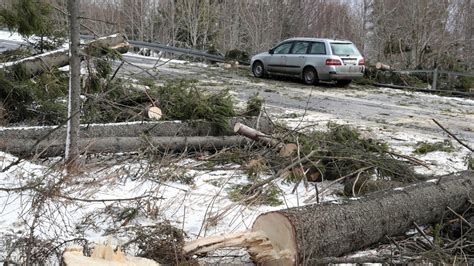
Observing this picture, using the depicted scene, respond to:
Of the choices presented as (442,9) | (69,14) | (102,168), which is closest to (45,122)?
(102,168)

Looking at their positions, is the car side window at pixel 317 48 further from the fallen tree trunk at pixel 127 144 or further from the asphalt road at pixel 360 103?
the fallen tree trunk at pixel 127 144

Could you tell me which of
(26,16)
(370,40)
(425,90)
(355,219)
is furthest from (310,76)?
(355,219)

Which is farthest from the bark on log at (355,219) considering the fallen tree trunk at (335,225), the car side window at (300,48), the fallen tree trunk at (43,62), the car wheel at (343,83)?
the car side window at (300,48)

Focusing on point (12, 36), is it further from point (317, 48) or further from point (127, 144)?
point (317, 48)

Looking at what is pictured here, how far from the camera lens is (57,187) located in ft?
14.2

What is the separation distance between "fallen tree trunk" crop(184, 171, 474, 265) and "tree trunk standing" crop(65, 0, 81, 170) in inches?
95.4

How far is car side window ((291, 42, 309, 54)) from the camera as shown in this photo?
17625 millimetres

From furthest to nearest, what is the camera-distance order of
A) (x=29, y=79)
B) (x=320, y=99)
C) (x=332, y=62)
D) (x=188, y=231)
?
(x=332, y=62) < (x=320, y=99) < (x=29, y=79) < (x=188, y=231)

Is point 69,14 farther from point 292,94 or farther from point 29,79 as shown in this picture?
point 292,94

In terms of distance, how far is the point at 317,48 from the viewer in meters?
17.2

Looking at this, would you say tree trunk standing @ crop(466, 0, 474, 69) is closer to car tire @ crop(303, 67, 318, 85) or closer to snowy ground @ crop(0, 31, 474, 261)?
car tire @ crop(303, 67, 318, 85)

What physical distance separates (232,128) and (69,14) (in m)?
3.05

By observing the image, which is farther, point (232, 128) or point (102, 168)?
point (232, 128)

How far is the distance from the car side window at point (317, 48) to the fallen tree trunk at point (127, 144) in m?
10.2
